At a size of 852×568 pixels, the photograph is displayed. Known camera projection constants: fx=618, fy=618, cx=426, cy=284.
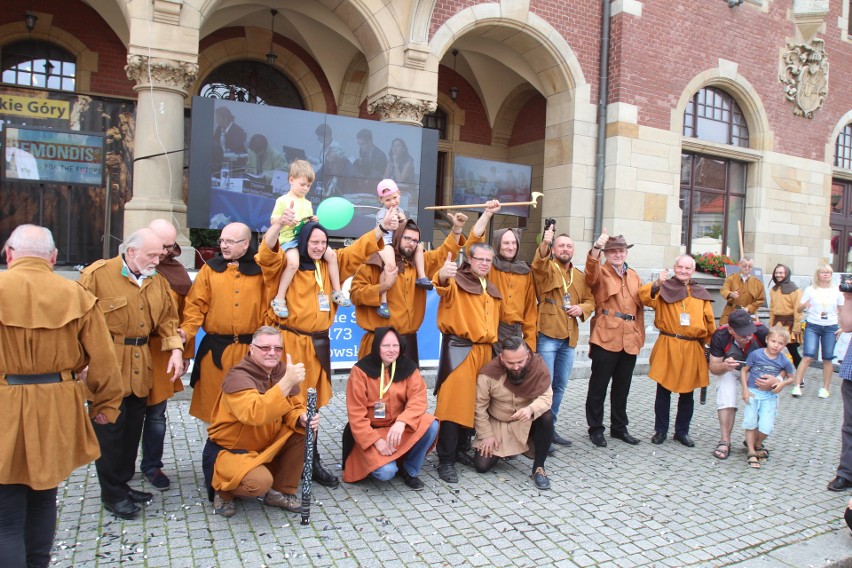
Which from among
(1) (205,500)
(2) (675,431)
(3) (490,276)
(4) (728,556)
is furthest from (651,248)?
(1) (205,500)

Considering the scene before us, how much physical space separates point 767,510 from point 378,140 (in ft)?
25.1

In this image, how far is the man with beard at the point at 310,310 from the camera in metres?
4.33

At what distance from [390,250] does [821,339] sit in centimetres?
721

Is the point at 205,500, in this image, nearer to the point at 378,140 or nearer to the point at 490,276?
the point at 490,276

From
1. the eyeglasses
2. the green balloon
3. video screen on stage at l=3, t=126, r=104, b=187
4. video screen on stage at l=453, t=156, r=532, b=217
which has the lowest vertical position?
the eyeglasses

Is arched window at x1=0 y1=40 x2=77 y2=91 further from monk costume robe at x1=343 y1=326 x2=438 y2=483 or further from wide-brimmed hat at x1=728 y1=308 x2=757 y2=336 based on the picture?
wide-brimmed hat at x1=728 y1=308 x2=757 y2=336

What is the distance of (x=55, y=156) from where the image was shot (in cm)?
775

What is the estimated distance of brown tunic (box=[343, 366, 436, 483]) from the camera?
4324mm

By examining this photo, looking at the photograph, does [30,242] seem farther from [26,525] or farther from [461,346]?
[461,346]

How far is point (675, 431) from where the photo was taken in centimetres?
599

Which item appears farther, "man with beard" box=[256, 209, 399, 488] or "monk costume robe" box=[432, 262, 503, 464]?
"monk costume robe" box=[432, 262, 503, 464]

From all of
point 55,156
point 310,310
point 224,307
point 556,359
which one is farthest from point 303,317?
point 55,156

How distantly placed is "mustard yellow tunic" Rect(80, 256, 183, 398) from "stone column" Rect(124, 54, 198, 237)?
17.0 ft

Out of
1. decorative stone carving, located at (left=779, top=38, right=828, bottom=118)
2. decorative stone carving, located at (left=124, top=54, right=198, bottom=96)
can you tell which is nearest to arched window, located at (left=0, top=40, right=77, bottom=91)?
decorative stone carving, located at (left=124, top=54, right=198, bottom=96)
